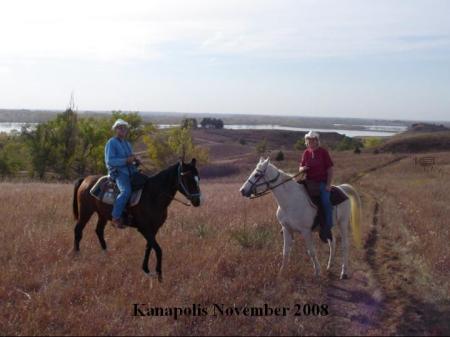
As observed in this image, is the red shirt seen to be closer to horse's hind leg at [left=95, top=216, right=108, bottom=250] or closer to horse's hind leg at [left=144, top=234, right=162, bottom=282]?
horse's hind leg at [left=144, top=234, right=162, bottom=282]

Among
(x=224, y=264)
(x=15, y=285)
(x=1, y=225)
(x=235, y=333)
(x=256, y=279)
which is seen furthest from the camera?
(x=1, y=225)

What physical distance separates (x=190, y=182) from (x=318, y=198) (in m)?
2.56

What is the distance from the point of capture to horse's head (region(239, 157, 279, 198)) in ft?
29.0

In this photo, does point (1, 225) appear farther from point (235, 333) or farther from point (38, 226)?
point (235, 333)

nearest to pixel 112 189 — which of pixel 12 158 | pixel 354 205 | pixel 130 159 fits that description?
pixel 130 159

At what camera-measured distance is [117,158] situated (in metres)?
8.78

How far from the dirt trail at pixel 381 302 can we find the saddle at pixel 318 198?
108 centimetres

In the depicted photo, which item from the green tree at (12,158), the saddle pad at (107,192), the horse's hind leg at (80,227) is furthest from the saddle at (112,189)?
the green tree at (12,158)

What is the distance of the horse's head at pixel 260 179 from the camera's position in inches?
348

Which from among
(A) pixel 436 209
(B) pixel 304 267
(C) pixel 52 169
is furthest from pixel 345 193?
(C) pixel 52 169

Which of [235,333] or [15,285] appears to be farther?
[15,285]

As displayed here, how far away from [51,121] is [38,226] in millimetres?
42304

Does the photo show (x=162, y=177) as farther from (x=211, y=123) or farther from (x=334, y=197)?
(x=211, y=123)

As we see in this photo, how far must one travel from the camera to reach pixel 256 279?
325 inches
